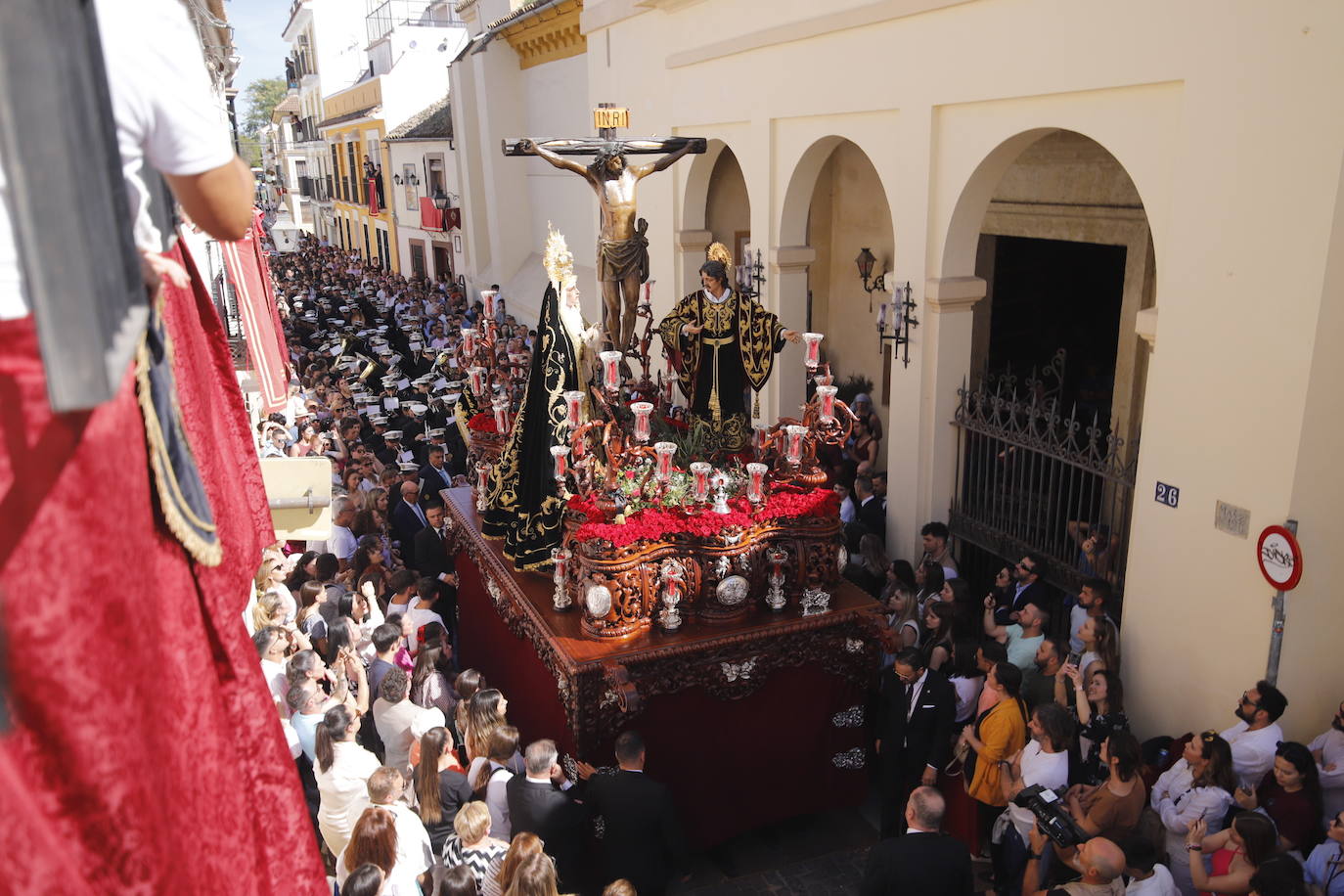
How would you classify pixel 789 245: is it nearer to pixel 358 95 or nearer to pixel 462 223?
pixel 462 223

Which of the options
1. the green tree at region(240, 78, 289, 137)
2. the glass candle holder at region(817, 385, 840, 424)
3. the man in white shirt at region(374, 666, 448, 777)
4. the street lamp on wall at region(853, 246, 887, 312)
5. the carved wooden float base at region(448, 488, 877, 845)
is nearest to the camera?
the man in white shirt at region(374, 666, 448, 777)

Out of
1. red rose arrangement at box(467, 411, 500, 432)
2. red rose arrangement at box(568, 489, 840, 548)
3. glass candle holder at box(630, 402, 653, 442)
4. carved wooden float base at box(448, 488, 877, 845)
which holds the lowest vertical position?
carved wooden float base at box(448, 488, 877, 845)

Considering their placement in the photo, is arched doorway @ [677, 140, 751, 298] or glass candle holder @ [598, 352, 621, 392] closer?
glass candle holder @ [598, 352, 621, 392]

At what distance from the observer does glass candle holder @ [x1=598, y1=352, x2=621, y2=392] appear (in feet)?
21.7

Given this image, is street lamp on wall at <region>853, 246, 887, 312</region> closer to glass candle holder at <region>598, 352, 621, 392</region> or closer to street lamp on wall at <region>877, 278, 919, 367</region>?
street lamp on wall at <region>877, 278, 919, 367</region>

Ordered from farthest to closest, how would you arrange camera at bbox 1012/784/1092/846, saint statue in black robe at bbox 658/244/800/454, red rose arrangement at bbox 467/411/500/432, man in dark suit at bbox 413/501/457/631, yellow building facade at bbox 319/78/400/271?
yellow building facade at bbox 319/78/400/271 < red rose arrangement at bbox 467/411/500/432 < man in dark suit at bbox 413/501/457/631 < saint statue in black robe at bbox 658/244/800/454 < camera at bbox 1012/784/1092/846

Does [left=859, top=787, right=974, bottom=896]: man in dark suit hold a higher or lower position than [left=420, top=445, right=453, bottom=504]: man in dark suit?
lower

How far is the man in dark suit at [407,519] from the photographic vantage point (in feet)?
30.5

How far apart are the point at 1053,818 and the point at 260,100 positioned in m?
92.8

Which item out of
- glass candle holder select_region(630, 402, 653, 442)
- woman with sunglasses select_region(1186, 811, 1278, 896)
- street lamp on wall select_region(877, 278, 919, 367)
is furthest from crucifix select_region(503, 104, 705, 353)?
woman with sunglasses select_region(1186, 811, 1278, 896)

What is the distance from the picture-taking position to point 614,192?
23.4 ft

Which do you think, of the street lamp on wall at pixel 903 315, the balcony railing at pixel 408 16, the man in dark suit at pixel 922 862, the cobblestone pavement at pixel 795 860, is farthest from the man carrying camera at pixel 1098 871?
the balcony railing at pixel 408 16

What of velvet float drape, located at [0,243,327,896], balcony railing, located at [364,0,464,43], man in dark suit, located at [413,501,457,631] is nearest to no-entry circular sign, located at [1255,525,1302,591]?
velvet float drape, located at [0,243,327,896]

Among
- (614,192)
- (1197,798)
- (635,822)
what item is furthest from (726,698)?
(614,192)
